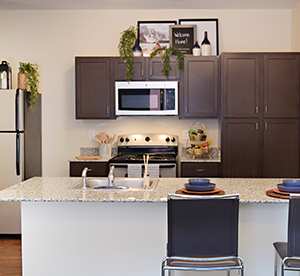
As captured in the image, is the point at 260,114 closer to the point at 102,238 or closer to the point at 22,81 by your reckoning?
the point at 102,238

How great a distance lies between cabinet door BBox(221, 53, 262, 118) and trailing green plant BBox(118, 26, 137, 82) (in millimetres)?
1071

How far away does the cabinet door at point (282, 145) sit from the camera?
4.23 metres

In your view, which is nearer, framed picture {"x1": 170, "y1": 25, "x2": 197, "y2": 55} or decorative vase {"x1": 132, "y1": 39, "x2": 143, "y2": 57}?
decorative vase {"x1": 132, "y1": 39, "x2": 143, "y2": 57}

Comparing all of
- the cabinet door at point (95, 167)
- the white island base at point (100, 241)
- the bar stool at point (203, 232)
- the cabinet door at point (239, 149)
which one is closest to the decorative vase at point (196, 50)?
the cabinet door at point (239, 149)

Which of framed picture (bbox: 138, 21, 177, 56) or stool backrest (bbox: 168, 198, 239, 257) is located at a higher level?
framed picture (bbox: 138, 21, 177, 56)

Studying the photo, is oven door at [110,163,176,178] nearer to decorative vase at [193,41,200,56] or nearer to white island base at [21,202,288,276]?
decorative vase at [193,41,200,56]

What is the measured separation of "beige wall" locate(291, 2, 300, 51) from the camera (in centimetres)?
439

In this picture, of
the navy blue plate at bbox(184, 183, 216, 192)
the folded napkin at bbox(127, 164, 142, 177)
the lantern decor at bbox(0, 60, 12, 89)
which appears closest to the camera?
the navy blue plate at bbox(184, 183, 216, 192)

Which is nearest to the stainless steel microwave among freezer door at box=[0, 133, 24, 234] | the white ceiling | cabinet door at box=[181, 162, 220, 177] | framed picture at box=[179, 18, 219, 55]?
cabinet door at box=[181, 162, 220, 177]

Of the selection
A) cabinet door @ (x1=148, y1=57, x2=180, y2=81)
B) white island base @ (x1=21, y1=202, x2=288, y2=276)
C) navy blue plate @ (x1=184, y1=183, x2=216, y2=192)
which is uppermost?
cabinet door @ (x1=148, y1=57, x2=180, y2=81)

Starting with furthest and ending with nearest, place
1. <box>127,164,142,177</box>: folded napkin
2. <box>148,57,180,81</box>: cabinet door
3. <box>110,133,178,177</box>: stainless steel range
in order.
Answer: <box>110,133,178,177</box>: stainless steel range → <box>148,57,180,81</box>: cabinet door → <box>127,164,142,177</box>: folded napkin

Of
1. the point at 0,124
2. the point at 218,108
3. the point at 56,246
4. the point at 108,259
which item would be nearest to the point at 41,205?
the point at 56,246

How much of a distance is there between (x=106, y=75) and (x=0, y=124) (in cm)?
132

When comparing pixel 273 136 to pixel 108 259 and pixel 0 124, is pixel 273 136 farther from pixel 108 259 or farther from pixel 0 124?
pixel 0 124
